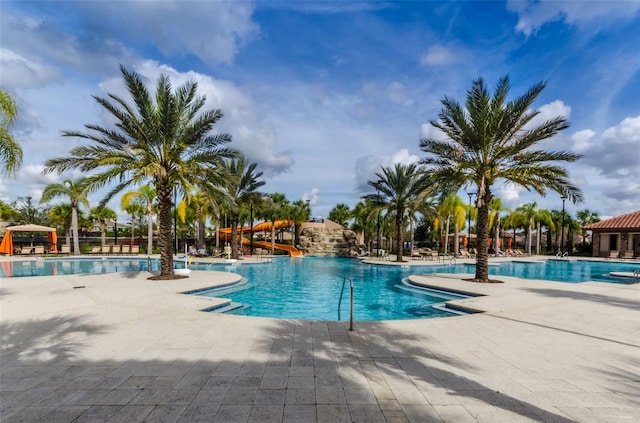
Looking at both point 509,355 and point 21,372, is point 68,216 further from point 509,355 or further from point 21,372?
point 509,355

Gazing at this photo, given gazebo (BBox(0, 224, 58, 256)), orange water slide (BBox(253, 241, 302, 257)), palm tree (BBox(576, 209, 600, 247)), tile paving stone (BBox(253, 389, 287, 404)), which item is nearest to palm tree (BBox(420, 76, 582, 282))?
tile paving stone (BBox(253, 389, 287, 404))

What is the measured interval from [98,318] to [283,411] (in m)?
5.99

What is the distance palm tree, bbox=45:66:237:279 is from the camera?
1217 centimetres

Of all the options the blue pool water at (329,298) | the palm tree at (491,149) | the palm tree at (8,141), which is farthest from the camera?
the palm tree at (491,149)

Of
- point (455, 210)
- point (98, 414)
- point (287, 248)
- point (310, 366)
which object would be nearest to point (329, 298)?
point (310, 366)

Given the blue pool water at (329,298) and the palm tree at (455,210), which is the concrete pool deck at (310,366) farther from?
the palm tree at (455,210)

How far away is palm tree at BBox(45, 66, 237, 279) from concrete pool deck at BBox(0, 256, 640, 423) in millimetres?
5560

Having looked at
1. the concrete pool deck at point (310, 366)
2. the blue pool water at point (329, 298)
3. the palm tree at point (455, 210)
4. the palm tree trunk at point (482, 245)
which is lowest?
the blue pool water at point (329, 298)

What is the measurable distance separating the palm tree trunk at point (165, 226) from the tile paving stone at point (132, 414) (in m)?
10.9

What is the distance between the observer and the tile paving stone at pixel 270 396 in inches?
143

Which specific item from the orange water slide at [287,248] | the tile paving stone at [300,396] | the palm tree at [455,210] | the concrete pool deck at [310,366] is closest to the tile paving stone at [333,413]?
the concrete pool deck at [310,366]

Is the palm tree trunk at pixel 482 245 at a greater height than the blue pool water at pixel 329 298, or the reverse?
the palm tree trunk at pixel 482 245

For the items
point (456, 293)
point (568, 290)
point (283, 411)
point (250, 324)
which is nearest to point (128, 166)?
point (250, 324)

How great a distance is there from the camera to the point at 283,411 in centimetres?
344
